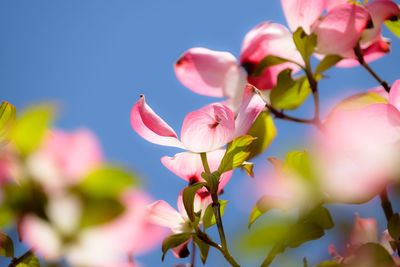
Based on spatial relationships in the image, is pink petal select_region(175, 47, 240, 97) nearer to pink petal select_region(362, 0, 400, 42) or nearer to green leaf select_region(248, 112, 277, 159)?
green leaf select_region(248, 112, 277, 159)

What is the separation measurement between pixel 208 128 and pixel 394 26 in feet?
1.17

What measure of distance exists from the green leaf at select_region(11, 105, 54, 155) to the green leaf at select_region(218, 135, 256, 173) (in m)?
0.28

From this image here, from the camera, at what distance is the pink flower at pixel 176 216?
0.51 m

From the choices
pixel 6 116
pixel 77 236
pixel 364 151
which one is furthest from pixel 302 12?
pixel 77 236

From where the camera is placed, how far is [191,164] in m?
0.52

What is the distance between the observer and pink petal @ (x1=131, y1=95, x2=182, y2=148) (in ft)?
1.49

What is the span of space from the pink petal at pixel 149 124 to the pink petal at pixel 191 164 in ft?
0.14

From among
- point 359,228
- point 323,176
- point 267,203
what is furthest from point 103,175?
point 359,228

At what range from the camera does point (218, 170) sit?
1.63 ft

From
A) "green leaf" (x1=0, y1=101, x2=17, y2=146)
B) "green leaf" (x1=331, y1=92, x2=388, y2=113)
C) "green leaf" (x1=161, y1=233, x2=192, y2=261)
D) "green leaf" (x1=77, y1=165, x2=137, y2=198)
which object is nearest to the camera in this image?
"green leaf" (x1=77, y1=165, x2=137, y2=198)

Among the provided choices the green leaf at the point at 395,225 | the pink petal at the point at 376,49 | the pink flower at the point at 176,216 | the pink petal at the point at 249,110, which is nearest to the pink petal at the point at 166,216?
the pink flower at the point at 176,216

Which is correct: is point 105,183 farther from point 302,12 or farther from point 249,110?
point 302,12

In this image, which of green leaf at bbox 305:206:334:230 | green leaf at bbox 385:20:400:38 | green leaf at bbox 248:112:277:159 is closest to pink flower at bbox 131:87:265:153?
green leaf at bbox 305:206:334:230

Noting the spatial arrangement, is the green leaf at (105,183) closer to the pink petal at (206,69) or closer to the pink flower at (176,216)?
the pink flower at (176,216)
